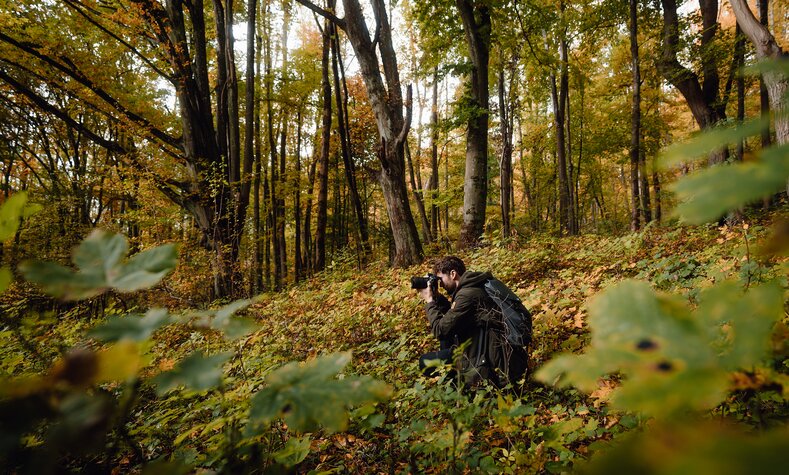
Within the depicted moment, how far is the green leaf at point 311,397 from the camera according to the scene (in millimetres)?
608

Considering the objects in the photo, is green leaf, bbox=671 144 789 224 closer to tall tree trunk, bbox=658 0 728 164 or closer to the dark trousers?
the dark trousers

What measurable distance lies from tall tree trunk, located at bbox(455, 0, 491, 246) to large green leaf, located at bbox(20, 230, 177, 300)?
716 centimetres

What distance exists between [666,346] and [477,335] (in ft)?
9.56

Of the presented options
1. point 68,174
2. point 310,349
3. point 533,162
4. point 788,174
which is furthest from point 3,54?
point 533,162

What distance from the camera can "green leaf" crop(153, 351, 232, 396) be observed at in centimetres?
55

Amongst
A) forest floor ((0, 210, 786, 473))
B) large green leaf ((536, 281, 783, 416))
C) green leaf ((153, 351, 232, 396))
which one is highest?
large green leaf ((536, 281, 783, 416))

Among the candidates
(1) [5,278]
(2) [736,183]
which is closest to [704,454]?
(2) [736,183]

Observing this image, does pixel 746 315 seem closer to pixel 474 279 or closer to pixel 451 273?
pixel 474 279

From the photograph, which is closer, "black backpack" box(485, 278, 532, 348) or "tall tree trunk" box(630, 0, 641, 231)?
"black backpack" box(485, 278, 532, 348)

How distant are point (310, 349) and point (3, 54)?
1015cm

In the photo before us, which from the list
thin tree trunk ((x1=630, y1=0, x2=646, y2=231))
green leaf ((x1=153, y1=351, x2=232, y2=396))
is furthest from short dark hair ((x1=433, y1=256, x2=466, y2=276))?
thin tree trunk ((x1=630, y1=0, x2=646, y2=231))

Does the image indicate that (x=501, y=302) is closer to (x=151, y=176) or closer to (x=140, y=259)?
(x=140, y=259)

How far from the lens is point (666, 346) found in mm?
377

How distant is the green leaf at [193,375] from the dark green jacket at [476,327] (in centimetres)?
260
